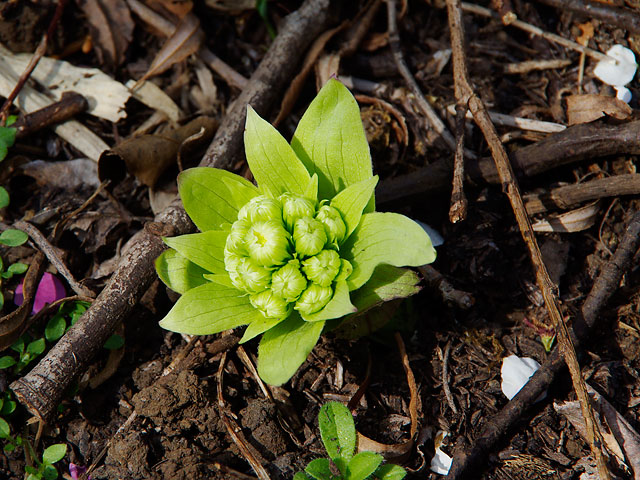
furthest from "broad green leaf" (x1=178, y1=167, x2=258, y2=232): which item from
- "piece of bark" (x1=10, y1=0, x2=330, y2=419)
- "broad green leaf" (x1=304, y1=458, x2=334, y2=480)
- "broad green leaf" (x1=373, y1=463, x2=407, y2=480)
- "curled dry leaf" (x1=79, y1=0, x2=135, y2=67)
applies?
"curled dry leaf" (x1=79, y1=0, x2=135, y2=67)

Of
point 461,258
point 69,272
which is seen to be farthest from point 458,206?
point 69,272

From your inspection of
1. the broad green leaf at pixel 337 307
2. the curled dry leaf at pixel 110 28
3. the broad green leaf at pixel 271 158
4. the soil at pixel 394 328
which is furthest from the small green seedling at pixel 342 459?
the curled dry leaf at pixel 110 28

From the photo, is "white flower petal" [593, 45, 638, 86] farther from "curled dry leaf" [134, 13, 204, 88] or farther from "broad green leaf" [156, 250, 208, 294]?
"broad green leaf" [156, 250, 208, 294]

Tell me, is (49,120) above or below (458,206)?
above

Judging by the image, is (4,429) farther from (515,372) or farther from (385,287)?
(515,372)

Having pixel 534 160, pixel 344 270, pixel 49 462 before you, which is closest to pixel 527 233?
pixel 534 160

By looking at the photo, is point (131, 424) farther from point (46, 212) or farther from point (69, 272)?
point (46, 212)

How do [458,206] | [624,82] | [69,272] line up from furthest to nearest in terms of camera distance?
[624,82] → [69,272] → [458,206]

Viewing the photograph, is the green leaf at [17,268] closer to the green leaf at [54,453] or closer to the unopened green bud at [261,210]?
the green leaf at [54,453]
